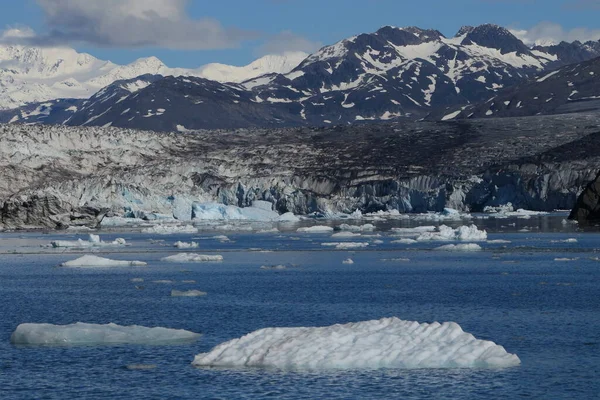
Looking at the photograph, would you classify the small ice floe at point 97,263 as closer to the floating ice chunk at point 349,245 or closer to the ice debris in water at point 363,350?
the floating ice chunk at point 349,245

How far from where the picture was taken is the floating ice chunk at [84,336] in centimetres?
2512

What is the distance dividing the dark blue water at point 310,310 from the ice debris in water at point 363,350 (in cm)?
34

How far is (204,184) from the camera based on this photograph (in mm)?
132000

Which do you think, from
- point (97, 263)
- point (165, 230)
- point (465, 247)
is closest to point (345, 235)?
point (165, 230)

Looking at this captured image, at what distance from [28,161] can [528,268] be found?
92.5m

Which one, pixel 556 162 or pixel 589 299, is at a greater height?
pixel 556 162

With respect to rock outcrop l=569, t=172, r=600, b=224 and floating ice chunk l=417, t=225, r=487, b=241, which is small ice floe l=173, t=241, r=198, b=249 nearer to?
floating ice chunk l=417, t=225, r=487, b=241

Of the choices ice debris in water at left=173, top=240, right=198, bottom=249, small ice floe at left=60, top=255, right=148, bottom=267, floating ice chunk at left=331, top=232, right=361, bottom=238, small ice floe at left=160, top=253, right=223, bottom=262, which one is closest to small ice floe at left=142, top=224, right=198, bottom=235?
floating ice chunk at left=331, top=232, right=361, bottom=238

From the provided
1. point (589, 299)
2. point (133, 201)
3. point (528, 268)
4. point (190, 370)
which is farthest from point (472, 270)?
point (133, 201)

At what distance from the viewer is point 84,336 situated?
2520 cm

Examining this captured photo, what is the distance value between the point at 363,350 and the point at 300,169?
126531 millimetres

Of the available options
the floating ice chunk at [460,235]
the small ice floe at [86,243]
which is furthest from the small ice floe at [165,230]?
the floating ice chunk at [460,235]

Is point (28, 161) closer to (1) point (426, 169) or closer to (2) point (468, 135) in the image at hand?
(1) point (426, 169)

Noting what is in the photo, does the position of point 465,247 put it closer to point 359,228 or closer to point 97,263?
point 97,263
